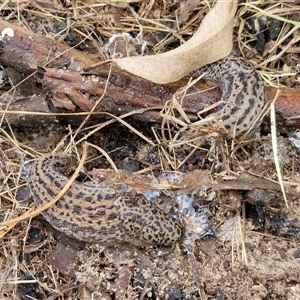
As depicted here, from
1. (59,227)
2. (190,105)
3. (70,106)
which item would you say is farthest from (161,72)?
(59,227)

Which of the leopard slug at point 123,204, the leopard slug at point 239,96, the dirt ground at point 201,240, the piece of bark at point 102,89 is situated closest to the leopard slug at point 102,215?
the leopard slug at point 123,204

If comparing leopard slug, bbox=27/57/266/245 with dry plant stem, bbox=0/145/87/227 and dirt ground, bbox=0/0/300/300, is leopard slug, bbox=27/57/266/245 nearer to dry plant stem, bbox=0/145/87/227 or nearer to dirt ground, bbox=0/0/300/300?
dry plant stem, bbox=0/145/87/227

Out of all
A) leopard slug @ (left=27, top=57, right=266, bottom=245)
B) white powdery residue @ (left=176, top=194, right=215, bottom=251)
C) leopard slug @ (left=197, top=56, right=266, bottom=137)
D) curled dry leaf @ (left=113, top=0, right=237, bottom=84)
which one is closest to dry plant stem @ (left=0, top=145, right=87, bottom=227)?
leopard slug @ (left=27, top=57, right=266, bottom=245)

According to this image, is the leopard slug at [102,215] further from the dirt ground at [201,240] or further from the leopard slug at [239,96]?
the leopard slug at [239,96]

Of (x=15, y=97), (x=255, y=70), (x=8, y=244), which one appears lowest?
(x=8, y=244)

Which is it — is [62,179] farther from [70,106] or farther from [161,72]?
[161,72]

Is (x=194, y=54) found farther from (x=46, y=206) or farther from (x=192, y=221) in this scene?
(x=46, y=206)
